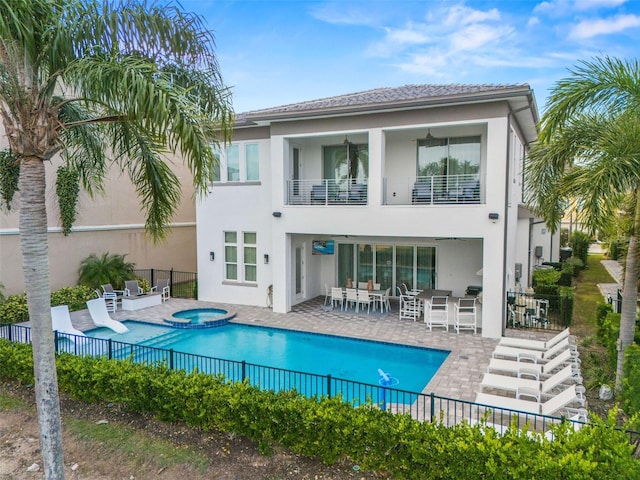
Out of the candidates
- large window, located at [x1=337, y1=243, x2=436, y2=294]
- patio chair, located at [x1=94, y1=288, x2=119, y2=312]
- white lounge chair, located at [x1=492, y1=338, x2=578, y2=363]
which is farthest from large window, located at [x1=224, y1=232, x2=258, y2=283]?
white lounge chair, located at [x1=492, y1=338, x2=578, y2=363]

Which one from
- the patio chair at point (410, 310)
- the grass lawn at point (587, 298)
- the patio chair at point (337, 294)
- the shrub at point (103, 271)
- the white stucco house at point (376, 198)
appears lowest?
the grass lawn at point (587, 298)

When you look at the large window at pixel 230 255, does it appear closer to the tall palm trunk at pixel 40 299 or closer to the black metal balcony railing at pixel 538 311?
the black metal balcony railing at pixel 538 311

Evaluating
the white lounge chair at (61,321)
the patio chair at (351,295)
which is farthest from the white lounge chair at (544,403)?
the white lounge chair at (61,321)

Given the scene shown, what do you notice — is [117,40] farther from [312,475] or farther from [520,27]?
[520,27]

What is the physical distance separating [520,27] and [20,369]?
20044 millimetres

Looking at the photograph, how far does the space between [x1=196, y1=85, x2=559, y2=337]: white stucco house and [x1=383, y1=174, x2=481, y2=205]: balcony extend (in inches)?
1.7

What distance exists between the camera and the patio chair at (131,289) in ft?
63.9

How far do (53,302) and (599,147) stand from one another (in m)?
19.3

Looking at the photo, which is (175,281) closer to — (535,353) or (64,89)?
(64,89)

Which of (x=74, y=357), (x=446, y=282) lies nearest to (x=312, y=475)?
(x=74, y=357)

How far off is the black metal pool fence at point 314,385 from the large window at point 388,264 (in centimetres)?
856

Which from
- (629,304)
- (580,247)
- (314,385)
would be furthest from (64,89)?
(580,247)

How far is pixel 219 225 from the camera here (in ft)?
65.0

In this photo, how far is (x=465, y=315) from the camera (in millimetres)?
15078
